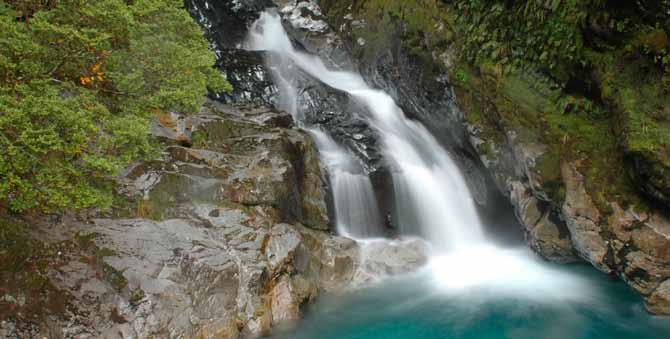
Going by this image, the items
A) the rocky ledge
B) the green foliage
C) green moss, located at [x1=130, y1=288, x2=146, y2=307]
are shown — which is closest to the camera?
the green foliage

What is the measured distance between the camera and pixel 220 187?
7891 millimetres

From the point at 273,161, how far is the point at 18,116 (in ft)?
17.3

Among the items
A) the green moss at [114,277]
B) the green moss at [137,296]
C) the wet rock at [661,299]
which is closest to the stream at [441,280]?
the wet rock at [661,299]

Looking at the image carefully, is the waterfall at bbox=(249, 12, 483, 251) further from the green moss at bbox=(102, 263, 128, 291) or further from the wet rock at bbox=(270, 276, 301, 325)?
the green moss at bbox=(102, 263, 128, 291)

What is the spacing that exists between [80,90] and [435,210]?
803cm

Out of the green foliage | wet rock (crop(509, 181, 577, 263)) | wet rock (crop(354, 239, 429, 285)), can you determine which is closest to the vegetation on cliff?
wet rock (crop(509, 181, 577, 263))

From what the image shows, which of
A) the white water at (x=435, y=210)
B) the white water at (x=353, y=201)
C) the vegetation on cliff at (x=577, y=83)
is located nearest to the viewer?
the vegetation on cliff at (x=577, y=83)

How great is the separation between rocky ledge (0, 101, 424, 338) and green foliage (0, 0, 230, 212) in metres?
1.36

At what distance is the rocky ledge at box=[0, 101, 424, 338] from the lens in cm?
570

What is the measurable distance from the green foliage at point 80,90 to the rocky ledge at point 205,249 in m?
1.36

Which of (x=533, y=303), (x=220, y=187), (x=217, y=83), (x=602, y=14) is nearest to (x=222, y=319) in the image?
(x=220, y=187)

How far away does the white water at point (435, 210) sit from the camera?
28.6 feet

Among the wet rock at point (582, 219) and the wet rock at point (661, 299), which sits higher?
the wet rock at point (582, 219)

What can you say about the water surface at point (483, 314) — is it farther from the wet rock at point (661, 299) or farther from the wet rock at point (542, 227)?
the wet rock at point (542, 227)
